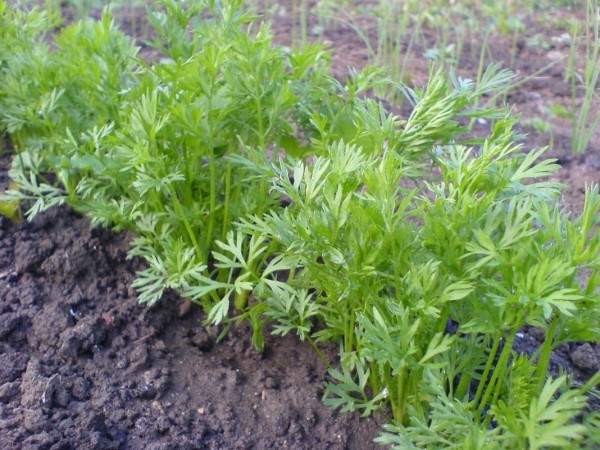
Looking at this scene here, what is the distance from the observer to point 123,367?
2.13 metres

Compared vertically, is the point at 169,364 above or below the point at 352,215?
below

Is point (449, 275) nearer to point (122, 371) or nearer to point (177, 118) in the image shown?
point (177, 118)

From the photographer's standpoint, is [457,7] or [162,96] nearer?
[162,96]

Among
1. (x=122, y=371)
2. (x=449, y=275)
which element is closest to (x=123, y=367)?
(x=122, y=371)

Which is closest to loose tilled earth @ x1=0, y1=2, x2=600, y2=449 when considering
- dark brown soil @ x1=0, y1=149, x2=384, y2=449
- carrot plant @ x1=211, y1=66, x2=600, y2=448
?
dark brown soil @ x1=0, y1=149, x2=384, y2=449

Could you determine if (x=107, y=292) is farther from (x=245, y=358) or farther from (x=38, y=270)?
(x=245, y=358)

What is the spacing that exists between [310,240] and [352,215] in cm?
12

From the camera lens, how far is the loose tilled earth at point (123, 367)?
1901 millimetres

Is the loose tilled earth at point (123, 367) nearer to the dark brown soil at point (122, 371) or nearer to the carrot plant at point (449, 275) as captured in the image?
the dark brown soil at point (122, 371)

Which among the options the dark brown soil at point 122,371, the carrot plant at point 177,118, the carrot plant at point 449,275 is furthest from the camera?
the carrot plant at point 177,118

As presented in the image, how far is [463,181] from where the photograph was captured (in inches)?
66.5

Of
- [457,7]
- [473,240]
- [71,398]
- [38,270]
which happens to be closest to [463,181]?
[473,240]

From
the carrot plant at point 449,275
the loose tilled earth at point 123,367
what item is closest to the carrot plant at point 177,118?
the loose tilled earth at point 123,367

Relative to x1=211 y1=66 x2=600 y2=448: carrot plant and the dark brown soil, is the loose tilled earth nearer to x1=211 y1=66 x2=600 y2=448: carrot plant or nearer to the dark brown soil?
the dark brown soil
